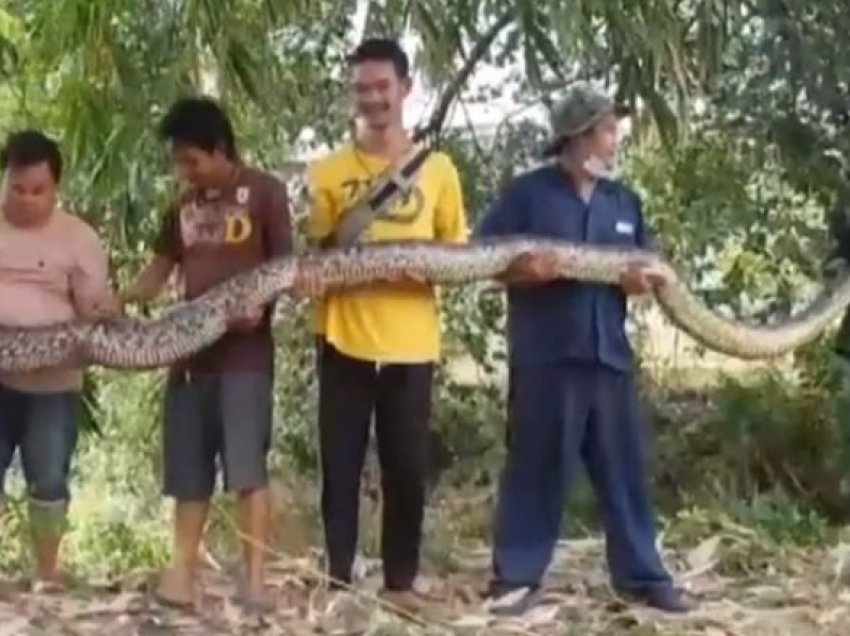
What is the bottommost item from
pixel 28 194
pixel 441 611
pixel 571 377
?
pixel 441 611

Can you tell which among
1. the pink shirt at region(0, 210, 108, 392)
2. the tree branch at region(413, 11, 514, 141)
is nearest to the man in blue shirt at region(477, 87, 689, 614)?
the pink shirt at region(0, 210, 108, 392)

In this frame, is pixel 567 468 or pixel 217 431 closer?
pixel 217 431

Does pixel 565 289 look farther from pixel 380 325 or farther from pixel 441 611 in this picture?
pixel 441 611

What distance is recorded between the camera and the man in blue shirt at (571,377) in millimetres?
5270

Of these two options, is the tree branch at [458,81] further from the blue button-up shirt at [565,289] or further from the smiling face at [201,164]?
the smiling face at [201,164]

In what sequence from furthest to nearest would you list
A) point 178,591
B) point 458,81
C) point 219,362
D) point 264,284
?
point 458,81
point 178,591
point 219,362
point 264,284

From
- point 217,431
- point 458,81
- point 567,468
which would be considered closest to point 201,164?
point 217,431

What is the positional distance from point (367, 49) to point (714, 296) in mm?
4365

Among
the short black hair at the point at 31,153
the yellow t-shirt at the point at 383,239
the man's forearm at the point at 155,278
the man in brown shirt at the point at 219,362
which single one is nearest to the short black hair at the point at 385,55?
the yellow t-shirt at the point at 383,239

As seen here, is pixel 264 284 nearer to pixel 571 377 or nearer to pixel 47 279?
pixel 47 279

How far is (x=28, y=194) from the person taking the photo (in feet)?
17.3

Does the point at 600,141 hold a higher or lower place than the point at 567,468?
higher

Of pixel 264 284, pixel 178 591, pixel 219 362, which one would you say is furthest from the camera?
pixel 178 591

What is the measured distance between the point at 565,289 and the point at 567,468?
0.50m
